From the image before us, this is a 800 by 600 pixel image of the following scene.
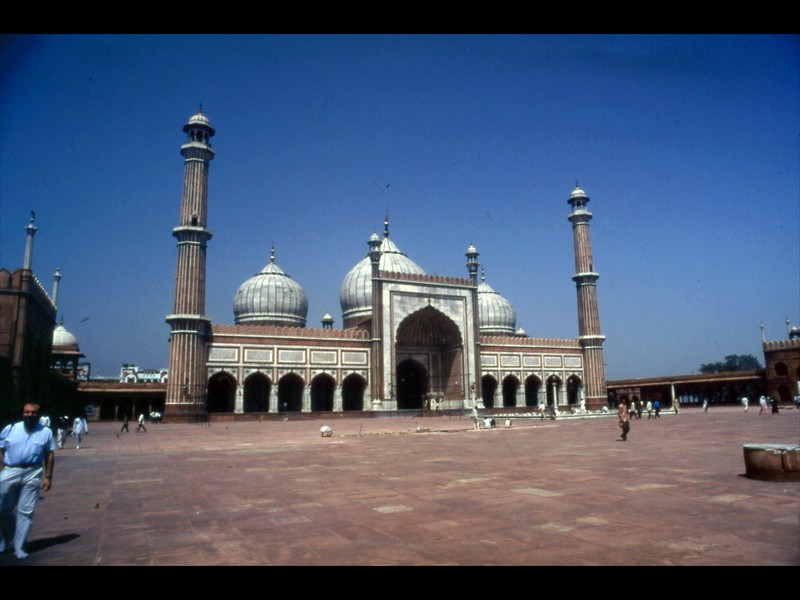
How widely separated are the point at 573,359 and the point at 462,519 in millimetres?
39687

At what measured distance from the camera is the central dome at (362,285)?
3997 cm

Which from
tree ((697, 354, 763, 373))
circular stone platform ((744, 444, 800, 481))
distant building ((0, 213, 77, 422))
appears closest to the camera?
circular stone platform ((744, 444, 800, 481))

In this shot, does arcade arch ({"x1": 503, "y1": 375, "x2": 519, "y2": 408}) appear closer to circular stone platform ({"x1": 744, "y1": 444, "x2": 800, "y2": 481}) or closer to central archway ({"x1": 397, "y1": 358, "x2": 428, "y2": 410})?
central archway ({"x1": 397, "y1": 358, "x2": 428, "y2": 410})

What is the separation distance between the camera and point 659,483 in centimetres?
595

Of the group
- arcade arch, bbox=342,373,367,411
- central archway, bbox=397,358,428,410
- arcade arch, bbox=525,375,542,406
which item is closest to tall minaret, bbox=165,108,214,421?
arcade arch, bbox=342,373,367,411

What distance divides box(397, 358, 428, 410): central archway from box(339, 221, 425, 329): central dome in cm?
454

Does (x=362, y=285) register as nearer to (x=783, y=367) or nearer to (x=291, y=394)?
(x=291, y=394)

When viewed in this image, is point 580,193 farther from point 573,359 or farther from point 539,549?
point 539,549

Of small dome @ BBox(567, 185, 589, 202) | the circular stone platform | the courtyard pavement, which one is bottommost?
the courtyard pavement

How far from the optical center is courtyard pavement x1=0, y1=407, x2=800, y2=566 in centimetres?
342

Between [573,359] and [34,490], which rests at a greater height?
[573,359]

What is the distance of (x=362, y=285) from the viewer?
1590 inches

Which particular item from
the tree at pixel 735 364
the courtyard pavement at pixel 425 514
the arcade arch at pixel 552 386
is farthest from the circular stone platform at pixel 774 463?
the tree at pixel 735 364
